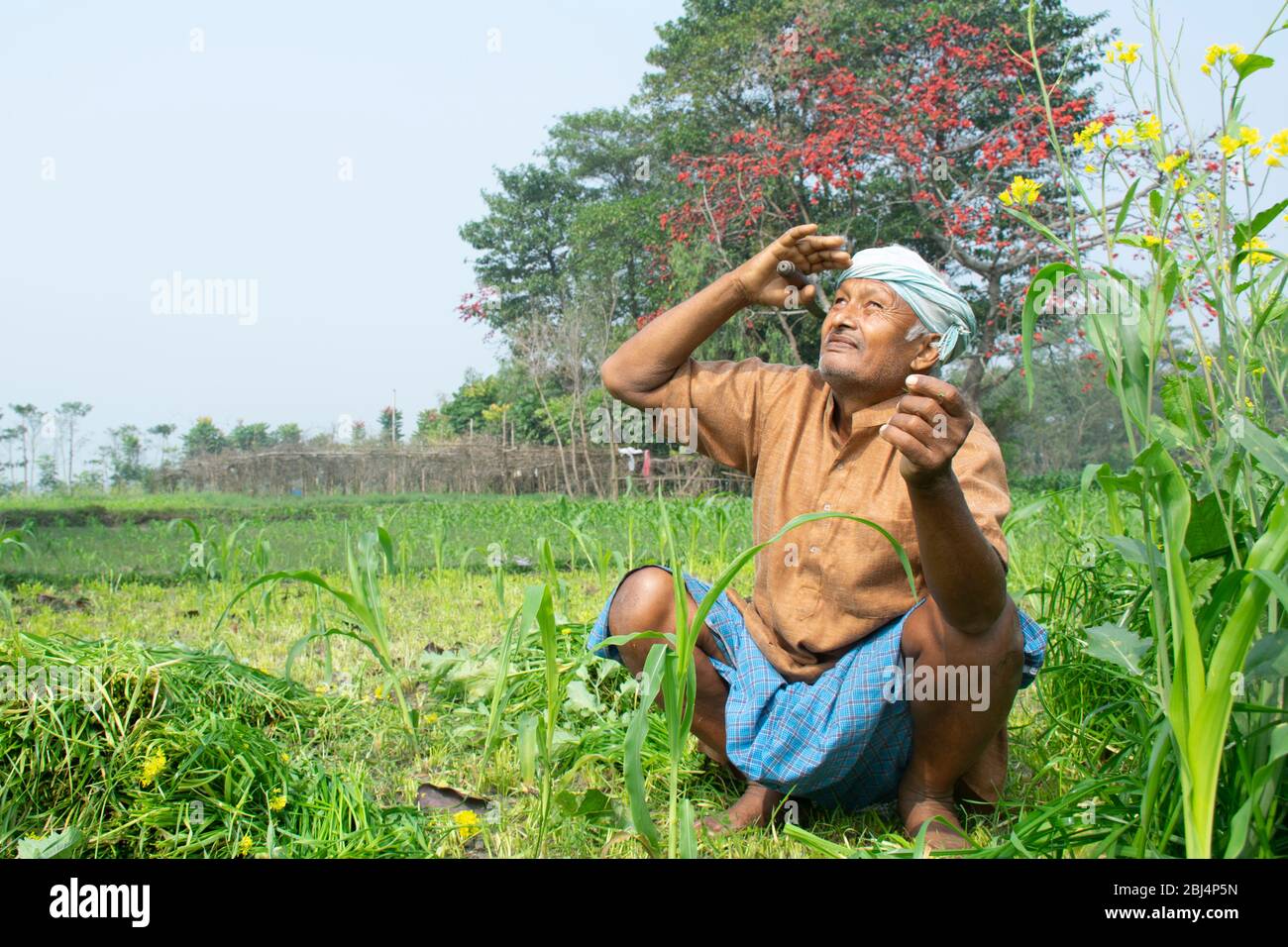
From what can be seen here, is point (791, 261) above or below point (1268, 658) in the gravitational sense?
above

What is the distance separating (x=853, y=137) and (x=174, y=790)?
10681 mm

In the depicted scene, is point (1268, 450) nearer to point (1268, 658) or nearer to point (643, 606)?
point (1268, 658)

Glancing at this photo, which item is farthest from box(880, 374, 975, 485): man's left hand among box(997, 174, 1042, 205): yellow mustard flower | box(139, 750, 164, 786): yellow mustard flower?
box(139, 750, 164, 786): yellow mustard flower

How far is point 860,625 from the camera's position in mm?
1985

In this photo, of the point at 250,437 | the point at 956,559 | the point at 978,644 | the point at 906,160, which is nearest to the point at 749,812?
the point at 978,644

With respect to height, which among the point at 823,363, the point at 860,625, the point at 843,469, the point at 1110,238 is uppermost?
Answer: the point at 1110,238

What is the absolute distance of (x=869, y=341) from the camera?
1985 mm

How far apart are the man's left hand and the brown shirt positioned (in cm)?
36

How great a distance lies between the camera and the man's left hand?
151cm

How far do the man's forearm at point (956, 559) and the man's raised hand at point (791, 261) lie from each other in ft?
1.93

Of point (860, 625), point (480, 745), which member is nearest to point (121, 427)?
point (480, 745)

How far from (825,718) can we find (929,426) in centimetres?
67

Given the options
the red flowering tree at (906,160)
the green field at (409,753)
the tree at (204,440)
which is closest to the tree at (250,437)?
the tree at (204,440)
